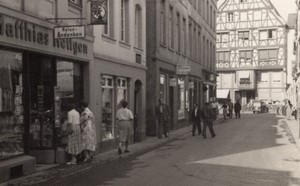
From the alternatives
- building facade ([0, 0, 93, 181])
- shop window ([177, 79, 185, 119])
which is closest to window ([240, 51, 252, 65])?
shop window ([177, 79, 185, 119])

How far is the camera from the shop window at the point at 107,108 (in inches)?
653

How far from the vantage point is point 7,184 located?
9523 mm

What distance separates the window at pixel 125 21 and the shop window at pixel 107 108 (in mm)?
2501

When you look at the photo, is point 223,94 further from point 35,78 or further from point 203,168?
point 203,168

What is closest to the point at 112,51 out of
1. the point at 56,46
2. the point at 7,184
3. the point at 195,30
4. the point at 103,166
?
the point at 56,46

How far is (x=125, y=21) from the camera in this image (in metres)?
19.2

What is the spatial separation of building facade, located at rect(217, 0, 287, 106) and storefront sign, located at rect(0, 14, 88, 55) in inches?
1995

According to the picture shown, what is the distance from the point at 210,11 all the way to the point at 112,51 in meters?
29.0

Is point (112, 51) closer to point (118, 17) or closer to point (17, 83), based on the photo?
point (118, 17)

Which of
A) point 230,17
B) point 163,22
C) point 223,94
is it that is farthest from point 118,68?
point 223,94

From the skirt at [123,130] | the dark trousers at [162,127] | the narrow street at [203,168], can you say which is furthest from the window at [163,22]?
the skirt at [123,130]

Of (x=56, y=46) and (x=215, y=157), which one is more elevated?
(x=56, y=46)

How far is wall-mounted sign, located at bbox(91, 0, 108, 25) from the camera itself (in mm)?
13656

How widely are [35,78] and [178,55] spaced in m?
17.6
